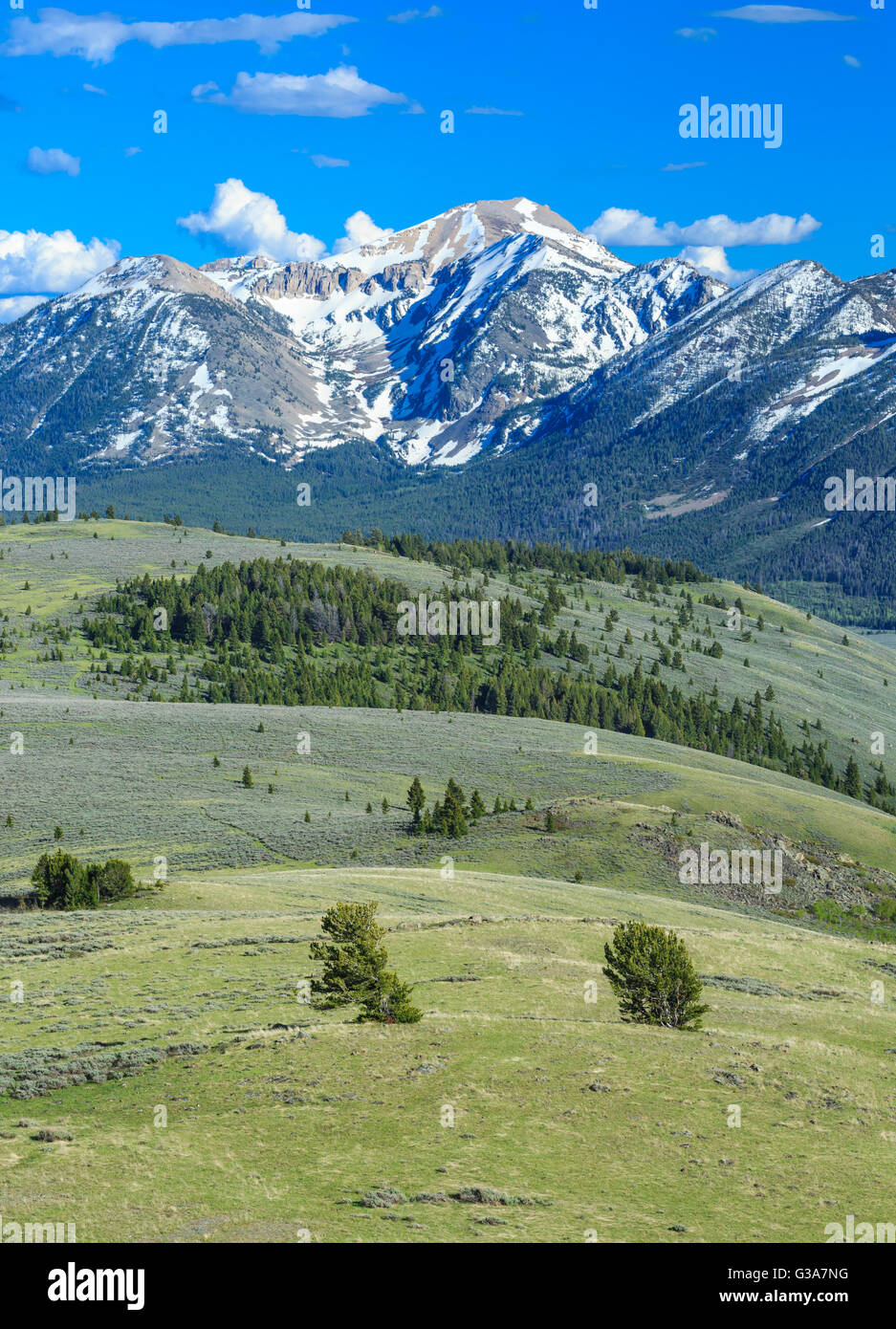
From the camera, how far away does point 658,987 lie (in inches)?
1494

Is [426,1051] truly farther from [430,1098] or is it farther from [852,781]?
[852,781]

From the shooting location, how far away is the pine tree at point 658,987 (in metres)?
37.8

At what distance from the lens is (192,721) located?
385 feet

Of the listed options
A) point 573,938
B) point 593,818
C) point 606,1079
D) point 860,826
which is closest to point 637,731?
point 860,826

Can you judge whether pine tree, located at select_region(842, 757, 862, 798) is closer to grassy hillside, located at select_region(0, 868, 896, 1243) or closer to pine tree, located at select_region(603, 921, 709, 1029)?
grassy hillside, located at select_region(0, 868, 896, 1243)

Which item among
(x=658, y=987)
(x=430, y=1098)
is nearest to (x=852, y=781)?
(x=658, y=987)

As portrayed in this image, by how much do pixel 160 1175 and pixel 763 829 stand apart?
77.7m

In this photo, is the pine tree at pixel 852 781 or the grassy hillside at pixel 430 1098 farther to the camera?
the pine tree at pixel 852 781

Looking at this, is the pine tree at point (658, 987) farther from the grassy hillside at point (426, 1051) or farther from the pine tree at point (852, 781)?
the pine tree at point (852, 781)

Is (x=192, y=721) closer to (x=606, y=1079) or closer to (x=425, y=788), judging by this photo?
(x=425, y=788)

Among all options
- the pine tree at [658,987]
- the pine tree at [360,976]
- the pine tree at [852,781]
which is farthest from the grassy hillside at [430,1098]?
the pine tree at [852,781]

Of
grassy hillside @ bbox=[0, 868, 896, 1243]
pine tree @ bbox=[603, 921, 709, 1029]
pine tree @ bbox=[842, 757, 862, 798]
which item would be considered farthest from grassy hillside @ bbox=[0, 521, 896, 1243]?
pine tree @ bbox=[842, 757, 862, 798]

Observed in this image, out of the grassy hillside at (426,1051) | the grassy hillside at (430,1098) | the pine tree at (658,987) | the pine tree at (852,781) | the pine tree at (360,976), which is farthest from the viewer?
the pine tree at (852,781)

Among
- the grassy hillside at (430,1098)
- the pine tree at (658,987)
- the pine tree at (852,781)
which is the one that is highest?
the pine tree at (852,781)
